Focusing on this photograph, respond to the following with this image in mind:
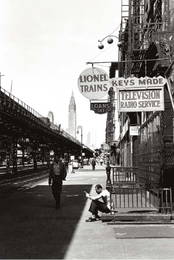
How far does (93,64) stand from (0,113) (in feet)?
64.2

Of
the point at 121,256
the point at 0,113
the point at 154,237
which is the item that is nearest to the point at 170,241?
the point at 154,237

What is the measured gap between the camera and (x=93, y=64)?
12945 millimetres

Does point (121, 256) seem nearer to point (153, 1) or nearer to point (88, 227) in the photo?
point (88, 227)

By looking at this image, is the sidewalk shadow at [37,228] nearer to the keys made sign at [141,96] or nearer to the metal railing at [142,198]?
the metal railing at [142,198]

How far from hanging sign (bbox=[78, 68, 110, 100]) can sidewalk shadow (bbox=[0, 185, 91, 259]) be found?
144 inches

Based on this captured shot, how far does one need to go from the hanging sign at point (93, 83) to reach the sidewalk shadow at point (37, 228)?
367 cm

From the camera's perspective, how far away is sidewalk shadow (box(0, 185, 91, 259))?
8.08m

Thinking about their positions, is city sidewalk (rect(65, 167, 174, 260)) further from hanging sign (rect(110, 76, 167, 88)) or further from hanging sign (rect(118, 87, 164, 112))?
hanging sign (rect(110, 76, 167, 88))

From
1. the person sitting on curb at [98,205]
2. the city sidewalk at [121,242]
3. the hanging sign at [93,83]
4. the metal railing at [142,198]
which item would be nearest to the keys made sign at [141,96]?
the hanging sign at [93,83]

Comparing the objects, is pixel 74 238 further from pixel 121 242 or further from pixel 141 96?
pixel 141 96

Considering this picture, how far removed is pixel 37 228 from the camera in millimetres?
10656

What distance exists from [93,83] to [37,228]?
14.9 ft

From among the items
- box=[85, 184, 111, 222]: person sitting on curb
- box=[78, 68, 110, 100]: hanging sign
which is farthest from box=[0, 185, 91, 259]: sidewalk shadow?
box=[78, 68, 110, 100]: hanging sign

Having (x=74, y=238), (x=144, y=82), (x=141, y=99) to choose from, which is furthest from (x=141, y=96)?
(x=74, y=238)
